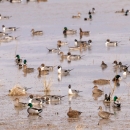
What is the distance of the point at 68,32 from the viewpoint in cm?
4166

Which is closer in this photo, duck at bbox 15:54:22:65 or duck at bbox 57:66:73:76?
duck at bbox 57:66:73:76

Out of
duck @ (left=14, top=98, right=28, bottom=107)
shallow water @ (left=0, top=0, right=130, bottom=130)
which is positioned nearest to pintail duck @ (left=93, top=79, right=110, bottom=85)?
shallow water @ (left=0, top=0, right=130, bottom=130)

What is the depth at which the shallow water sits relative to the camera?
20523 mm

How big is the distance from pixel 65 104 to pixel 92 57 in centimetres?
1034

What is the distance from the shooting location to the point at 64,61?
106ft

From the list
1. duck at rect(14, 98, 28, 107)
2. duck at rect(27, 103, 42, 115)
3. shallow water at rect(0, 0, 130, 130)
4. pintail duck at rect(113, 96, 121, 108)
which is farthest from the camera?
duck at rect(14, 98, 28, 107)

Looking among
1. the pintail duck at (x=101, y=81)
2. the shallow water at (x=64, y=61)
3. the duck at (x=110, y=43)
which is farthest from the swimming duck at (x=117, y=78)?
the duck at (x=110, y=43)

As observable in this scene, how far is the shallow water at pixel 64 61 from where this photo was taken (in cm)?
2052

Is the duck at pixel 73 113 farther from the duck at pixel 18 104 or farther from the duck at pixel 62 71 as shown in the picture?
the duck at pixel 62 71

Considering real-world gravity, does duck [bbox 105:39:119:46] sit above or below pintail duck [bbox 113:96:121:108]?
above

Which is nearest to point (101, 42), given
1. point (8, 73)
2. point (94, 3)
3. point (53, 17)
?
point (8, 73)

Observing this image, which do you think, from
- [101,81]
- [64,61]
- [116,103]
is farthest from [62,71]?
[116,103]

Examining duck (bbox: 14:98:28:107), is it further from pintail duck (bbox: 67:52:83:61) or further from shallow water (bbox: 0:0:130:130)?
pintail duck (bbox: 67:52:83:61)

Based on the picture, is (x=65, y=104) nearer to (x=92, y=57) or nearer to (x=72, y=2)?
(x=92, y=57)
